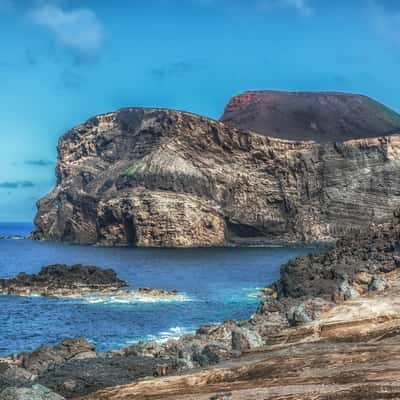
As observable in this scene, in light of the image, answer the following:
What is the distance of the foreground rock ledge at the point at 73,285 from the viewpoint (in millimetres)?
59625

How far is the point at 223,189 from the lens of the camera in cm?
13538

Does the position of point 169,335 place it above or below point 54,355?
below

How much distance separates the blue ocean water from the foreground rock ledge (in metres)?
2.65

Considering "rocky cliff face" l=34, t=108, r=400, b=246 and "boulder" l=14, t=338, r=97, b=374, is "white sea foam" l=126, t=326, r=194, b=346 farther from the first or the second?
"rocky cliff face" l=34, t=108, r=400, b=246

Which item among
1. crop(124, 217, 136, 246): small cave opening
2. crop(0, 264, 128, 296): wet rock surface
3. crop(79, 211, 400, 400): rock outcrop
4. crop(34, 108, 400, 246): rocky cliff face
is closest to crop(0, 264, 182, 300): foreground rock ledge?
crop(0, 264, 128, 296): wet rock surface

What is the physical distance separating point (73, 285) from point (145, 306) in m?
14.1

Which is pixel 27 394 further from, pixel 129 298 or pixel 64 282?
pixel 64 282

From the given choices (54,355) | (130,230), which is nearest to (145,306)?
(54,355)

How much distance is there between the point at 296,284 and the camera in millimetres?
51031

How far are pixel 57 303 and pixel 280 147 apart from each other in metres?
95.3

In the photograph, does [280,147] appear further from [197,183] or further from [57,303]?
[57,303]

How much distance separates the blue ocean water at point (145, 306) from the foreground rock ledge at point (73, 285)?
8.68 feet

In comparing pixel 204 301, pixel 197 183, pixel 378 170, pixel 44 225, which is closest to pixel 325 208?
pixel 378 170

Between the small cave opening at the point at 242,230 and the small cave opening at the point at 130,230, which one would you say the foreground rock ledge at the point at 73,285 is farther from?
the small cave opening at the point at 242,230
